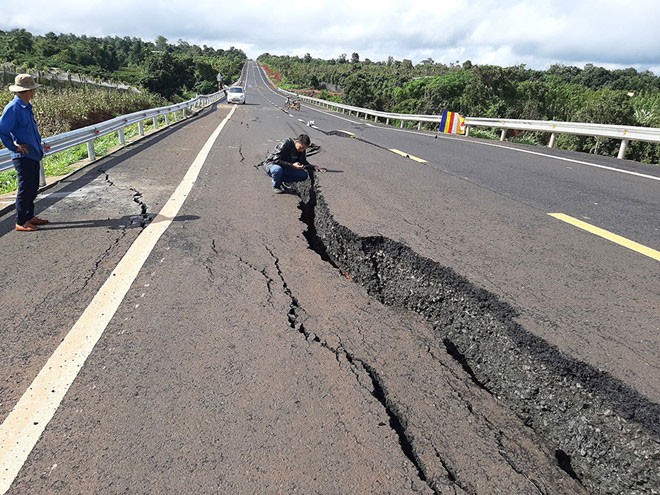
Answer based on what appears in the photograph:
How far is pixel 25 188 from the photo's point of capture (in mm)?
4738

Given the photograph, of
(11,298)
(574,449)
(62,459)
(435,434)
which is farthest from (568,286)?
(11,298)

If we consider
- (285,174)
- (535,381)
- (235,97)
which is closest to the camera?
(535,381)

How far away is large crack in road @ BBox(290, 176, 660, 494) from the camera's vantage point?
6.83 ft

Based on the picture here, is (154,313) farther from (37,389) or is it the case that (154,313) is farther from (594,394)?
(594,394)

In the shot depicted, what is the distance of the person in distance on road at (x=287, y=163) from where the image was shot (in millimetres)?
6820

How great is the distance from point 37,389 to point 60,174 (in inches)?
252

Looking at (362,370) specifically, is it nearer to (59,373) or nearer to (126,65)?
(59,373)

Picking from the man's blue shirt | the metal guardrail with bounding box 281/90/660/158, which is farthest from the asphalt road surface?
the metal guardrail with bounding box 281/90/660/158

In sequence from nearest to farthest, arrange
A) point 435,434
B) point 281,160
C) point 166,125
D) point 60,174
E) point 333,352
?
point 435,434, point 333,352, point 281,160, point 60,174, point 166,125

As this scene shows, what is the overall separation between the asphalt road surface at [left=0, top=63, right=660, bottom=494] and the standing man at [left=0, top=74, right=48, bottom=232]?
10.3 inches

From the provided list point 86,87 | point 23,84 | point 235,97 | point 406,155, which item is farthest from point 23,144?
point 235,97

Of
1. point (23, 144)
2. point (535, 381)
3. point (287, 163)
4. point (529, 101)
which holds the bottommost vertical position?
point (535, 381)

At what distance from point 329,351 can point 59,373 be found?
1.49 meters

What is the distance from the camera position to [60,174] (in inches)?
304
